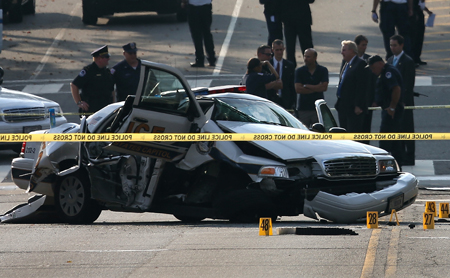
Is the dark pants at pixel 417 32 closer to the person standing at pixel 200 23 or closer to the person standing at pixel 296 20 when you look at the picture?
the person standing at pixel 296 20

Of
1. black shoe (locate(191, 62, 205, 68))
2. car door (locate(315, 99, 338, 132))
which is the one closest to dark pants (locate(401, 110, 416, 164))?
car door (locate(315, 99, 338, 132))

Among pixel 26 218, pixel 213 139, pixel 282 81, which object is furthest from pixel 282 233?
pixel 282 81

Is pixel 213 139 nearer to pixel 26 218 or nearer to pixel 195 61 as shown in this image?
pixel 26 218

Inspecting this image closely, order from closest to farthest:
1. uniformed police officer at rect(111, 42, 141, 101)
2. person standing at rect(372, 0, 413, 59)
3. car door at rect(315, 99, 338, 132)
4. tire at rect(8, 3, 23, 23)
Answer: car door at rect(315, 99, 338, 132) < uniformed police officer at rect(111, 42, 141, 101) < person standing at rect(372, 0, 413, 59) < tire at rect(8, 3, 23, 23)

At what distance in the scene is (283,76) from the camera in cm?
1380

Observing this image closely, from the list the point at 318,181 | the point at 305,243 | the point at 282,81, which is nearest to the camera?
the point at 305,243

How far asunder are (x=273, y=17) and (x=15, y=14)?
1003cm

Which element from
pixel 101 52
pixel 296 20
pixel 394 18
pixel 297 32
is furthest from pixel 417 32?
pixel 101 52

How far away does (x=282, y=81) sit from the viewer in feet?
45.2

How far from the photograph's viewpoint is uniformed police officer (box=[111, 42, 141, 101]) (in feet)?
42.9

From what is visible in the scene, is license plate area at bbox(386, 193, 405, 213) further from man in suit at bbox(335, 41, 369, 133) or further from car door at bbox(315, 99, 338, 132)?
man in suit at bbox(335, 41, 369, 133)

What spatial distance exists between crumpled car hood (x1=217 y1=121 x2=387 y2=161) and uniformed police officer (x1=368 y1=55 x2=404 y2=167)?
12.5 ft

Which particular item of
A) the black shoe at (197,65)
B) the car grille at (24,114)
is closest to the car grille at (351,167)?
the car grille at (24,114)

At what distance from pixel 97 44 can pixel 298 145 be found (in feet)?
45.2
